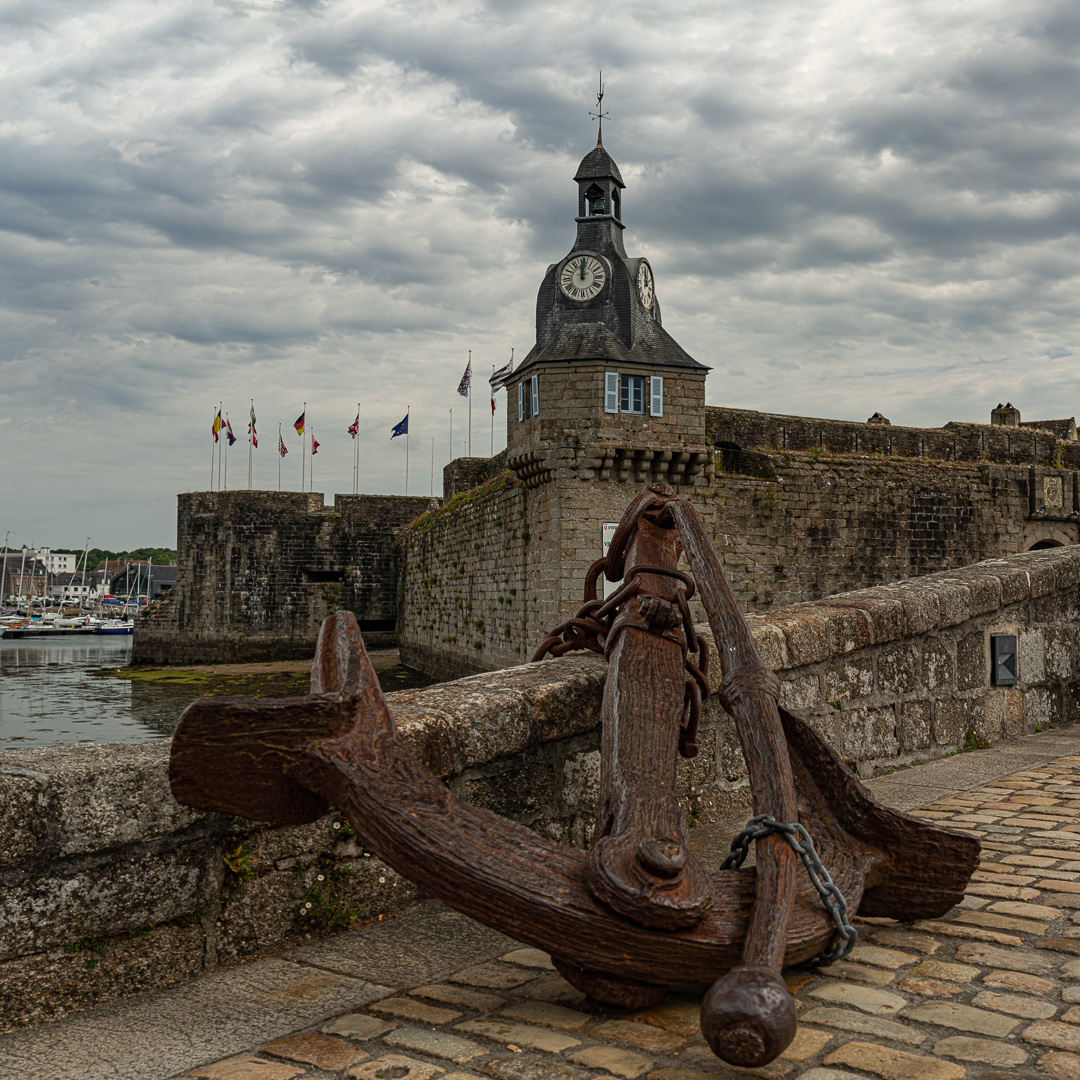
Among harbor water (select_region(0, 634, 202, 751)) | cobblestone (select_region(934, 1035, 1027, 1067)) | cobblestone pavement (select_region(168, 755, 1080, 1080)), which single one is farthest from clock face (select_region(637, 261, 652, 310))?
cobblestone (select_region(934, 1035, 1027, 1067))

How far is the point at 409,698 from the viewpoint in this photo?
300cm

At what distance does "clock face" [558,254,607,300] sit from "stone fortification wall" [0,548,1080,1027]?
1448cm

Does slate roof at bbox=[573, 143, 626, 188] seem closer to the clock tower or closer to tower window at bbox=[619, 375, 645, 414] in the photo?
the clock tower

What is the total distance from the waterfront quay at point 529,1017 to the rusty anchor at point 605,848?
6.0 inches

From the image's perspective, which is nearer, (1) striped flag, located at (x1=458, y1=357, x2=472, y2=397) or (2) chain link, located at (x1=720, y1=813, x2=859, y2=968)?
(2) chain link, located at (x1=720, y1=813, x2=859, y2=968)

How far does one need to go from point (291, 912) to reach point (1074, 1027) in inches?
70.5

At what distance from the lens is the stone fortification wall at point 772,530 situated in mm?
17188

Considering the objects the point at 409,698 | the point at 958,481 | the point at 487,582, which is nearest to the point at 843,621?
the point at 409,698

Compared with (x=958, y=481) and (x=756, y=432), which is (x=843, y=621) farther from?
(x=958, y=481)

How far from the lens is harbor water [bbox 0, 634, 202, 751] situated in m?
16.8

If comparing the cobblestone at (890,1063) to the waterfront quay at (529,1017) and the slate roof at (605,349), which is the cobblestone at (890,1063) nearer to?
the waterfront quay at (529,1017)

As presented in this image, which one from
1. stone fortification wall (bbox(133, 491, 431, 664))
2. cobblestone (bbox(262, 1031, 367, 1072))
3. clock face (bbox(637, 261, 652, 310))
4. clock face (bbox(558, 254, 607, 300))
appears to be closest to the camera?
cobblestone (bbox(262, 1031, 367, 1072))

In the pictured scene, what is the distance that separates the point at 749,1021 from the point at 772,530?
18456 mm

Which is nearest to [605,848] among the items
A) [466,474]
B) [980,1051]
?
[980,1051]
